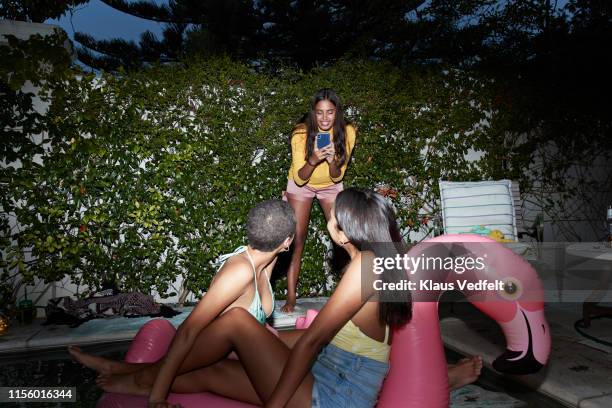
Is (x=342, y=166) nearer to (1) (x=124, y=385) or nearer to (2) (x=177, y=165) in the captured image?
(2) (x=177, y=165)

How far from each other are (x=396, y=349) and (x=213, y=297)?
2.50 ft

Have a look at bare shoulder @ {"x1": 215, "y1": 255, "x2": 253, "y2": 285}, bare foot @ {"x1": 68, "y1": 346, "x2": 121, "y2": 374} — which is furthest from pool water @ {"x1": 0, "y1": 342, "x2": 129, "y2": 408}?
bare shoulder @ {"x1": 215, "y1": 255, "x2": 253, "y2": 285}

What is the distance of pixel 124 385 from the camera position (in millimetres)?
2166

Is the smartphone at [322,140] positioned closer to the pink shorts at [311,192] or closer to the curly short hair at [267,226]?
the pink shorts at [311,192]

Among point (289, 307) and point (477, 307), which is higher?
point (477, 307)

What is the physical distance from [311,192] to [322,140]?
1.98 ft

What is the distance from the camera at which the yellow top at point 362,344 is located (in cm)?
179

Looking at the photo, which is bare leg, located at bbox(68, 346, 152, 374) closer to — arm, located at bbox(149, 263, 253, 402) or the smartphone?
arm, located at bbox(149, 263, 253, 402)

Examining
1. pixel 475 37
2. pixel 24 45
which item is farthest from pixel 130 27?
pixel 24 45

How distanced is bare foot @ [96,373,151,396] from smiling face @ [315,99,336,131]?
233 centimetres

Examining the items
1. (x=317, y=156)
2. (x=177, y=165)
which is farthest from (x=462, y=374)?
(x=177, y=165)

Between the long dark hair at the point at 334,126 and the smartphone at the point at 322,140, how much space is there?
7.8 inches

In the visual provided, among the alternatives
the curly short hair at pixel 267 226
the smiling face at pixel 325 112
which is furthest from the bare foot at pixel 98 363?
the smiling face at pixel 325 112

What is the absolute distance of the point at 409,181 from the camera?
16.5ft
